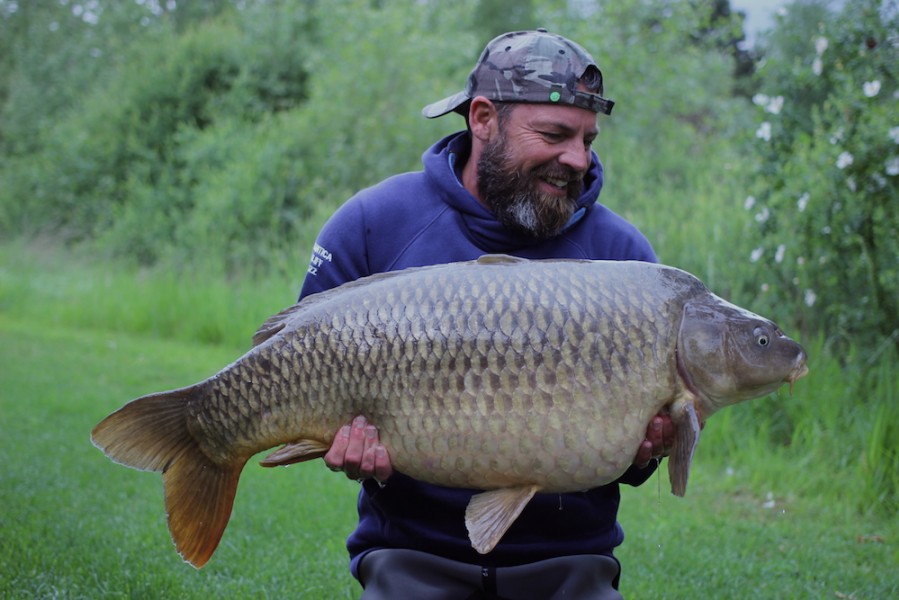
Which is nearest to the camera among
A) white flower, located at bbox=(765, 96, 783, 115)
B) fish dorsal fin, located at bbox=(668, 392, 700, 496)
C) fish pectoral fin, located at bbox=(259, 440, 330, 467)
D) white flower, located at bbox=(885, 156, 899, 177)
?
fish dorsal fin, located at bbox=(668, 392, 700, 496)

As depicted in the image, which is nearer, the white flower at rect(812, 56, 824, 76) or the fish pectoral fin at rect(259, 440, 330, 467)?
the fish pectoral fin at rect(259, 440, 330, 467)

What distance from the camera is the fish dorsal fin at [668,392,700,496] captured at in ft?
7.17

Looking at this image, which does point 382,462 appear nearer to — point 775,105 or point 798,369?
point 798,369

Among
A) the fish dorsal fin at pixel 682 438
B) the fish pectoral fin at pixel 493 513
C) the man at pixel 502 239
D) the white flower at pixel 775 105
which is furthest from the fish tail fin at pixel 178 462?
the white flower at pixel 775 105

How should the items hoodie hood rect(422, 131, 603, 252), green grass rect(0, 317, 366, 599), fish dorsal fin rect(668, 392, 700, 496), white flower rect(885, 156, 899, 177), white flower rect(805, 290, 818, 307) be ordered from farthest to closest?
white flower rect(805, 290, 818, 307) → white flower rect(885, 156, 899, 177) → green grass rect(0, 317, 366, 599) → hoodie hood rect(422, 131, 603, 252) → fish dorsal fin rect(668, 392, 700, 496)

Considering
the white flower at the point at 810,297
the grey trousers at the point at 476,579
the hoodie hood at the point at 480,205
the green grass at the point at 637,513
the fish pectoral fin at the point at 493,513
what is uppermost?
the hoodie hood at the point at 480,205

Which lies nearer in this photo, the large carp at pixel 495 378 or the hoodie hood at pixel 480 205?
the large carp at pixel 495 378

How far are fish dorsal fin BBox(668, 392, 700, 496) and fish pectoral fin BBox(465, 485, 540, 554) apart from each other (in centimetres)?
29

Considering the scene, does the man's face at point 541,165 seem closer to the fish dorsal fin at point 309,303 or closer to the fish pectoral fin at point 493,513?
the fish dorsal fin at point 309,303

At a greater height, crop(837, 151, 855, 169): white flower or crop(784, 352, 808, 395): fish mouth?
crop(784, 352, 808, 395): fish mouth

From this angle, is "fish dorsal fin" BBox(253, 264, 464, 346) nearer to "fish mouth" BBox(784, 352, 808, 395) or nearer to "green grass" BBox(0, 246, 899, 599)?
"fish mouth" BBox(784, 352, 808, 395)

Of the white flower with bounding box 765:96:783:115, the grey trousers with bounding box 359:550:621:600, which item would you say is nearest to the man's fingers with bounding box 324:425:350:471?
the grey trousers with bounding box 359:550:621:600

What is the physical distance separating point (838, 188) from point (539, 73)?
10.5 ft

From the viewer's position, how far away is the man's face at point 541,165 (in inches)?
104
